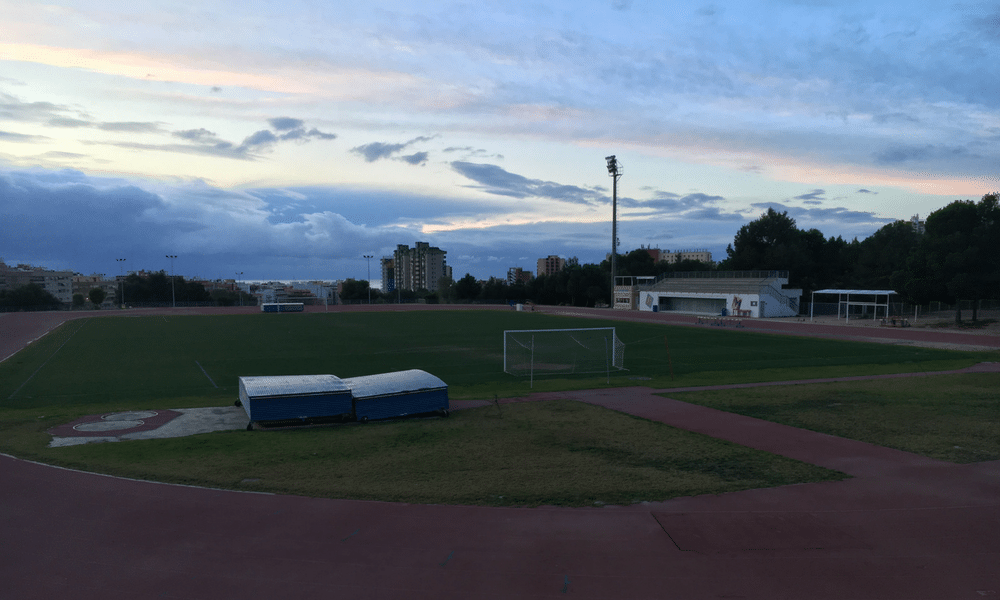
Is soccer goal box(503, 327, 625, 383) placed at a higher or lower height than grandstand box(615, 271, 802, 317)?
lower

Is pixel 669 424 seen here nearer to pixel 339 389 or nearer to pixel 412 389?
pixel 412 389

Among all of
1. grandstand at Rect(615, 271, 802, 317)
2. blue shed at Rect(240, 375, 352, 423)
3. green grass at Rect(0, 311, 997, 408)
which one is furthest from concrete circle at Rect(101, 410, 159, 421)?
grandstand at Rect(615, 271, 802, 317)

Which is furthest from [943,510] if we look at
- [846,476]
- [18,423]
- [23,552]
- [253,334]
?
[253,334]

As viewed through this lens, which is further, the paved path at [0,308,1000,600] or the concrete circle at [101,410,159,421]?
the concrete circle at [101,410,159,421]

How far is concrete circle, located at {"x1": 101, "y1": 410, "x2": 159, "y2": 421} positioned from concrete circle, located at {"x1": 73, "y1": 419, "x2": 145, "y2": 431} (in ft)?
0.95

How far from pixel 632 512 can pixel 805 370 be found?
20132mm

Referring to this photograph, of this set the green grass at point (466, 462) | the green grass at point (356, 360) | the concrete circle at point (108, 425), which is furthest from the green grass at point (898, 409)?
the concrete circle at point (108, 425)

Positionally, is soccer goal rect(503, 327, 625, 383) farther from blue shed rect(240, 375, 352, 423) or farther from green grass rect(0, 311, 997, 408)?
blue shed rect(240, 375, 352, 423)

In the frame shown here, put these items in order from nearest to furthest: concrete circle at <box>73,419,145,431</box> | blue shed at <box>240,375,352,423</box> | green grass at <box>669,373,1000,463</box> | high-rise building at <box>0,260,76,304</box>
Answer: green grass at <box>669,373,1000,463</box>, concrete circle at <box>73,419,145,431</box>, blue shed at <box>240,375,352,423</box>, high-rise building at <box>0,260,76,304</box>

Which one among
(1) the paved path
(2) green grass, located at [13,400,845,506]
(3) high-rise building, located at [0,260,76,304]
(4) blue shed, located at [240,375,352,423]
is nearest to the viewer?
(1) the paved path

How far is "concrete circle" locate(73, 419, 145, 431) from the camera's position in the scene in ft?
46.6

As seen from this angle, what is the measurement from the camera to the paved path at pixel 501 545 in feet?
22.2

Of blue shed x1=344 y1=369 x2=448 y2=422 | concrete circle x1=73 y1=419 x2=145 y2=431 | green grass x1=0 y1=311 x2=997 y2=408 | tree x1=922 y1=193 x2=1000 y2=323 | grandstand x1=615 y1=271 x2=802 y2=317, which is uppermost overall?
tree x1=922 y1=193 x2=1000 y2=323

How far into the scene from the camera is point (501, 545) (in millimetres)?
→ 7754
